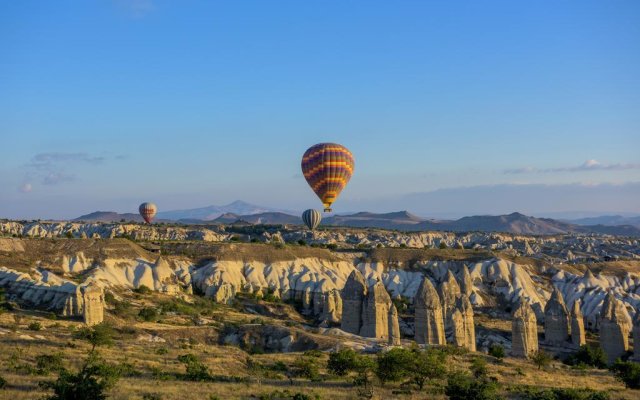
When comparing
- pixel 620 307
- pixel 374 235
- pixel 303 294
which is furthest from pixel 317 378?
pixel 374 235

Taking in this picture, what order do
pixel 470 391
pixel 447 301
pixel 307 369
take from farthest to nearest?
1. pixel 447 301
2. pixel 307 369
3. pixel 470 391

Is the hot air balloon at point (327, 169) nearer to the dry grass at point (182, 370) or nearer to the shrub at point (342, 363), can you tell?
the dry grass at point (182, 370)

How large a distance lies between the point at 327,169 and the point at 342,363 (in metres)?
52.9

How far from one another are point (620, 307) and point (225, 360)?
36.2 m

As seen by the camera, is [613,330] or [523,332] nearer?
[523,332]

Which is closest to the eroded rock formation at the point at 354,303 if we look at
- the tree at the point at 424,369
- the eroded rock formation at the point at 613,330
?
the eroded rock formation at the point at 613,330

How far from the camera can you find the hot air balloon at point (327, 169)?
8088cm

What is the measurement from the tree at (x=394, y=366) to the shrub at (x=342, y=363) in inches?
55.4

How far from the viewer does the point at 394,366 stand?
27.3 meters

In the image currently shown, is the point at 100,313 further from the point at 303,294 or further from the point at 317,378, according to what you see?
the point at 303,294

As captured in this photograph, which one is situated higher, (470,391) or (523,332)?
(470,391)

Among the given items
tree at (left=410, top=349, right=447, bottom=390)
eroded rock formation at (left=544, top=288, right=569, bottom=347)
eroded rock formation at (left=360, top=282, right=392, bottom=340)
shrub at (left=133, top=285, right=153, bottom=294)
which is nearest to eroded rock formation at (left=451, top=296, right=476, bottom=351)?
eroded rock formation at (left=360, top=282, right=392, bottom=340)

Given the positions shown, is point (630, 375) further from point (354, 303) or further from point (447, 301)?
point (354, 303)

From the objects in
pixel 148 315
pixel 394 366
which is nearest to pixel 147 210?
pixel 148 315
